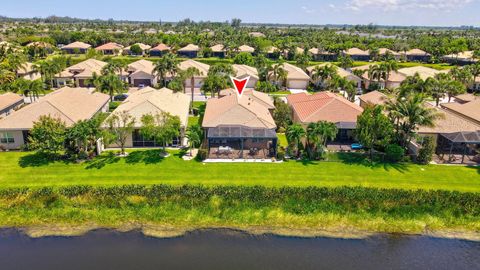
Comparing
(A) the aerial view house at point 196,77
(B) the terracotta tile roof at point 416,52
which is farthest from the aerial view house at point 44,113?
(B) the terracotta tile roof at point 416,52

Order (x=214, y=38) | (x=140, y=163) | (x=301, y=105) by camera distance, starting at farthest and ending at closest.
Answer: (x=214, y=38), (x=301, y=105), (x=140, y=163)

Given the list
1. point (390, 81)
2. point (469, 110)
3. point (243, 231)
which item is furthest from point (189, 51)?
point (243, 231)

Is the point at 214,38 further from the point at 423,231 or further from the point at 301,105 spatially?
the point at 423,231

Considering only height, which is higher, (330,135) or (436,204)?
(330,135)

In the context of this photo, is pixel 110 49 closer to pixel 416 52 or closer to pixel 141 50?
pixel 141 50

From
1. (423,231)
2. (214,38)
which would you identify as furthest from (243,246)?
(214,38)

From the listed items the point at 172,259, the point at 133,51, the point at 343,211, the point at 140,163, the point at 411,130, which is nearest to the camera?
the point at 172,259

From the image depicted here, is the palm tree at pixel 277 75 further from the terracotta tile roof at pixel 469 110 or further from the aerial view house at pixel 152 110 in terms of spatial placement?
the terracotta tile roof at pixel 469 110
